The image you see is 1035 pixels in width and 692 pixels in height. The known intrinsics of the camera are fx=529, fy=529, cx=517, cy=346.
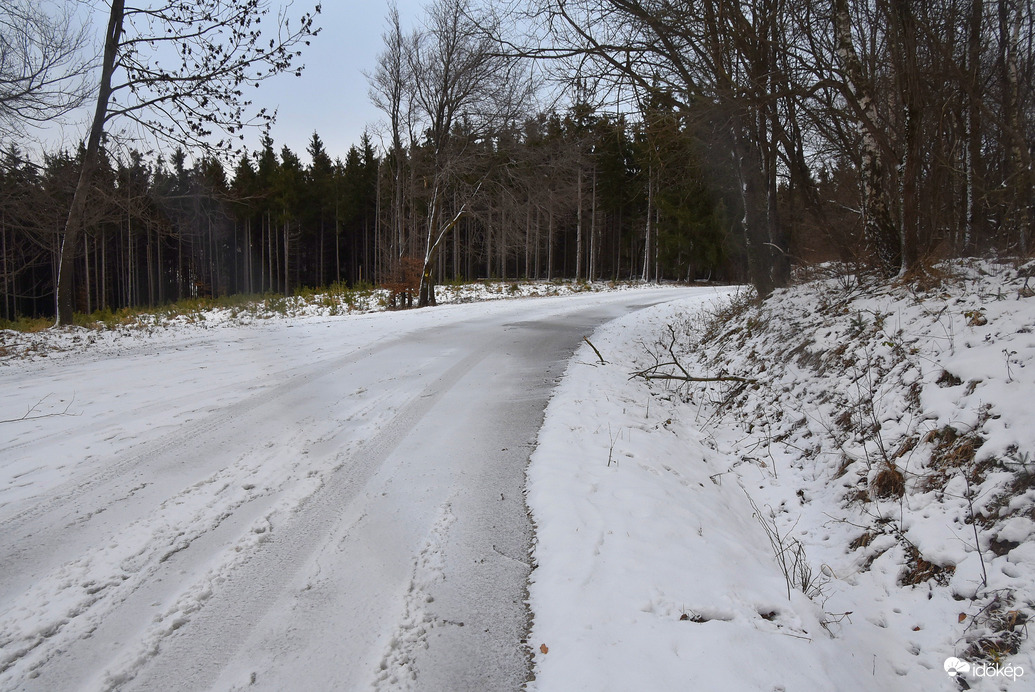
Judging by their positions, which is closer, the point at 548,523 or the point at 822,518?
the point at 548,523

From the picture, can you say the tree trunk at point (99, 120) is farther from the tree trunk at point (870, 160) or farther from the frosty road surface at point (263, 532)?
the tree trunk at point (870, 160)

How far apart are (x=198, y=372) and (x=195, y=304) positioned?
14.6m

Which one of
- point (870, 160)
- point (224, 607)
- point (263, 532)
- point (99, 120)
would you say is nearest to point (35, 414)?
point (263, 532)

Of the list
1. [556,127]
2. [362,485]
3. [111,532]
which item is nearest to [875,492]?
[362,485]

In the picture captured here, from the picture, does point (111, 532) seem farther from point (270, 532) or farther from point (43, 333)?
point (43, 333)

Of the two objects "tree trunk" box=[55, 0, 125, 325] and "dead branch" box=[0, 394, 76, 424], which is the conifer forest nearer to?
"tree trunk" box=[55, 0, 125, 325]

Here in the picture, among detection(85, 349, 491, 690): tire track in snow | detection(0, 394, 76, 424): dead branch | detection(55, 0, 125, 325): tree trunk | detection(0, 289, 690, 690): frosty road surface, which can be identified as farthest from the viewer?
detection(55, 0, 125, 325): tree trunk

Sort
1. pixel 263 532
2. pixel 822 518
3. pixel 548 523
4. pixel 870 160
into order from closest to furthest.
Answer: pixel 263 532
pixel 548 523
pixel 822 518
pixel 870 160

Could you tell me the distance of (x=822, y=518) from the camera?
393 cm

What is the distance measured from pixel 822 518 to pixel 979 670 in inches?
62.4

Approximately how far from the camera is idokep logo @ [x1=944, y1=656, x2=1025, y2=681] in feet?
7.48

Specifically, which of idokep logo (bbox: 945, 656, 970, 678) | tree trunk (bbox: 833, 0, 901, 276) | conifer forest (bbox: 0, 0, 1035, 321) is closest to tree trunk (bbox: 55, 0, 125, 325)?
conifer forest (bbox: 0, 0, 1035, 321)

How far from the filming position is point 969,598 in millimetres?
2691

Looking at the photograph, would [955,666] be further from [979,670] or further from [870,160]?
[870,160]
